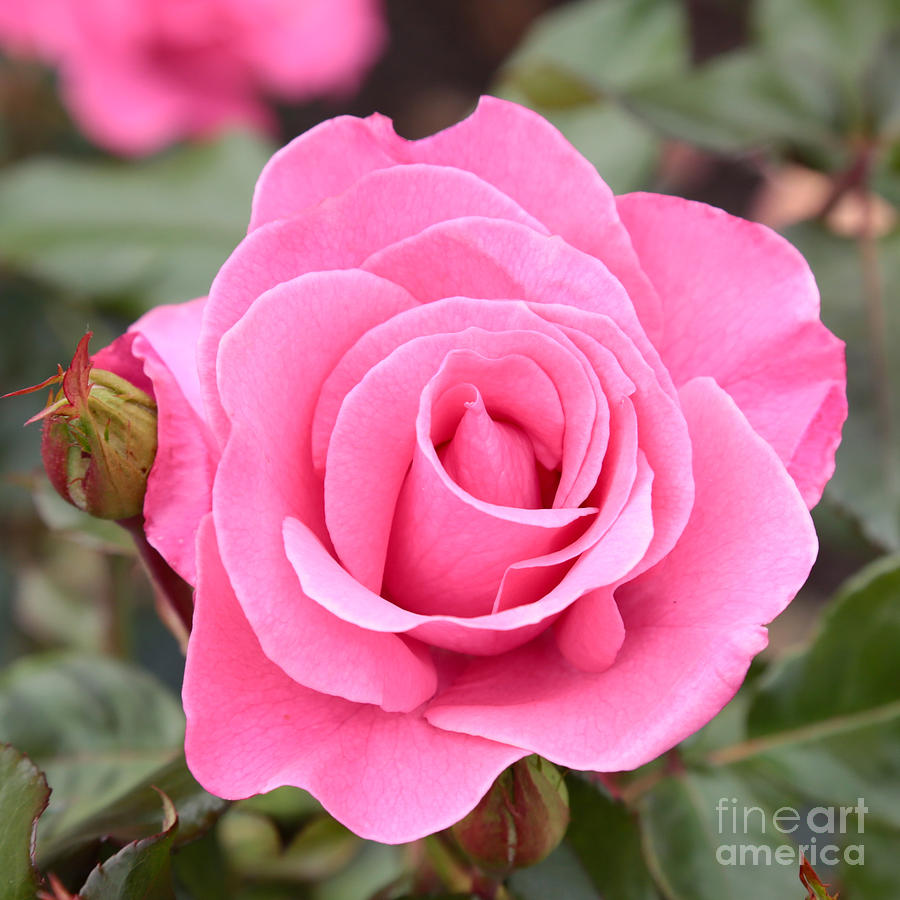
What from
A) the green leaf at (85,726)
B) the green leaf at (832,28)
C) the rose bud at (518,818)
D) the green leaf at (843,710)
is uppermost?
the green leaf at (832,28)

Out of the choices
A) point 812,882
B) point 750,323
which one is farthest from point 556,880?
point 750,323

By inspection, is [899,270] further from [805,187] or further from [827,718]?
[805,187]

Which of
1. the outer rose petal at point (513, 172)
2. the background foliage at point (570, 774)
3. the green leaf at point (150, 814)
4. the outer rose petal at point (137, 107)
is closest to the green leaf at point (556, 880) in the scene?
the background foliage at point (570, 774)

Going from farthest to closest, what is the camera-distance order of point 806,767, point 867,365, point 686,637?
point 867,365, point 806,767, point 686,637

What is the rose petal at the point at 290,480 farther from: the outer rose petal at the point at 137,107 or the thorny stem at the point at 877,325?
the outer rose petal at the point at 137,107

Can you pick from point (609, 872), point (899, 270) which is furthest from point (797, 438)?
point (899, 270)

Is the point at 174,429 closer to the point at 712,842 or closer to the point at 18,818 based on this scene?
the point at 18,818
